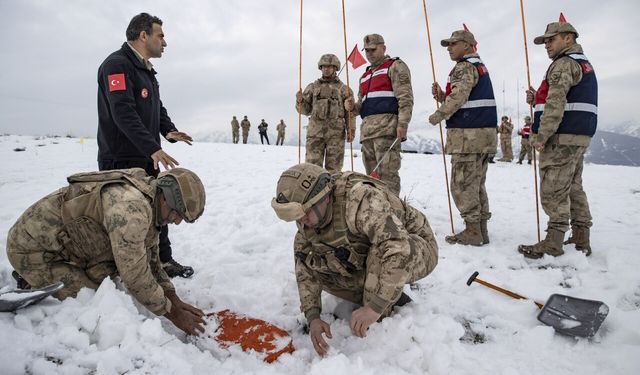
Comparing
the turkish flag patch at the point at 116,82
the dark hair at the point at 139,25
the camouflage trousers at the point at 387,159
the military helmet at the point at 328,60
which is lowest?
the camouflage trousers at the point at 387,159

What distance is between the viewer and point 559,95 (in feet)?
12.0

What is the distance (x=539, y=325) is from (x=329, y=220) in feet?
5.57

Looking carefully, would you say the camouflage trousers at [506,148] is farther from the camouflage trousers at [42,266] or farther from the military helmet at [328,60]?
the camouflage trousers at [42,266]

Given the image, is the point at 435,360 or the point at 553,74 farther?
the point at 553,74

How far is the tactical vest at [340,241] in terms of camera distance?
7.92 feet

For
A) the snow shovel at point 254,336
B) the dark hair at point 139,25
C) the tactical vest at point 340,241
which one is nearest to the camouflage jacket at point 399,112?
the tactical vest at point 340,241

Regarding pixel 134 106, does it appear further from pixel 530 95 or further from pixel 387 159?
pixel 530 95

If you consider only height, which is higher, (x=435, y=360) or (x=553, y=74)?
(x=553, y=74)

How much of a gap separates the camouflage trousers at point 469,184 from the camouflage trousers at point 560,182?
647mm

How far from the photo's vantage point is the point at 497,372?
2148mm

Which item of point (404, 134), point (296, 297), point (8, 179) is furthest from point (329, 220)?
point (8, 179)

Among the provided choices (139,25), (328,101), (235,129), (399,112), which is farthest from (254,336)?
(235,129)

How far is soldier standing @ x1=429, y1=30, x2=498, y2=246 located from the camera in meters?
4.23

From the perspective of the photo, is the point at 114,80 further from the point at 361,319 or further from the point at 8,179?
the point at 8,179
